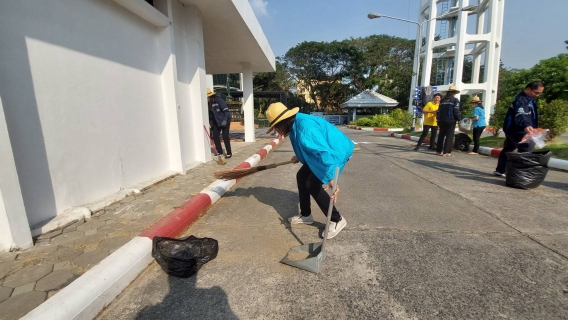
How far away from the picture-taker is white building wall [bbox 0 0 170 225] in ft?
8.25

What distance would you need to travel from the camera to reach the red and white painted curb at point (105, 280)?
1585mm

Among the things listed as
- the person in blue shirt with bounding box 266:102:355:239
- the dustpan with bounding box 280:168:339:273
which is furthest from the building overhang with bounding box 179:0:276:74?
the dustpan with bounding box 280:168:339:273

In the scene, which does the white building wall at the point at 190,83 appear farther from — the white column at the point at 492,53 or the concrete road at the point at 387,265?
the white column at the point at 492,53

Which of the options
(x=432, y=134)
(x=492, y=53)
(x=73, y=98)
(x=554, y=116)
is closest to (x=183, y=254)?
(x=73, y=98)

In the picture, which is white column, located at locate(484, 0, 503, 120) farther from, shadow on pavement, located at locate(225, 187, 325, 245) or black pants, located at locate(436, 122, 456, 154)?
shadow on pavement, located at locate(225, 187, 325, 245)

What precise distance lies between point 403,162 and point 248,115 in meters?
6.99

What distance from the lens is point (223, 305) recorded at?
5.95 feet

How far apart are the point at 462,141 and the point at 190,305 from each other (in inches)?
353

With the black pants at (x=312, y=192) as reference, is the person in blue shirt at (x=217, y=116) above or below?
above

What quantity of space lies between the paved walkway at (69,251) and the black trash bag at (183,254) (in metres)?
0.50

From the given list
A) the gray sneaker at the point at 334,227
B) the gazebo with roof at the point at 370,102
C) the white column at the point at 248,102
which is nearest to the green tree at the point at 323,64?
the gazebo with roof at the point at 370,102

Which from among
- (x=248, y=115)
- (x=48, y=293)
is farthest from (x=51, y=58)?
(x=248, y=115)

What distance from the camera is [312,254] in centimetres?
237

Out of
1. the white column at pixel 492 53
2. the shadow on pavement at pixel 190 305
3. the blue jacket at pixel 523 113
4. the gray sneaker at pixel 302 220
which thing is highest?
the white column at pixel 492 53
